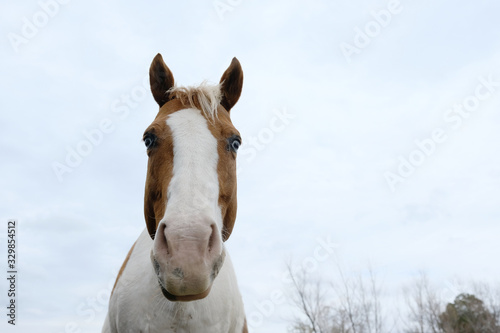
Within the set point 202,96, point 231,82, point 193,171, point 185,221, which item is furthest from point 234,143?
point 185,221

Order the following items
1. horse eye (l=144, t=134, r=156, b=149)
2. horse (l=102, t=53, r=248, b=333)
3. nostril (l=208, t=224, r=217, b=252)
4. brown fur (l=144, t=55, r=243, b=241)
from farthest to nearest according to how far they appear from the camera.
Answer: horse eye (l=144, t=134, r=156, b=149) < brown fur (l=144, t=55, r=243, b=241) < nostril (l=208, t=224, r=217, b=252) < horse (l=102, t=53, r=248, b=333)

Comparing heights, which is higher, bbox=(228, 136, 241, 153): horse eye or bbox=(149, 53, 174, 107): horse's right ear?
bbox=(149, 53, 174, 107): horse's right ear

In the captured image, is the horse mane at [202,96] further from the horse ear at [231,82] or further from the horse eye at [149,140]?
the horse eye at [149,140]

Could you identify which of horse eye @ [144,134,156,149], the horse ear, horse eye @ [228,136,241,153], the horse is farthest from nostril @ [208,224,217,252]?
the horse ear

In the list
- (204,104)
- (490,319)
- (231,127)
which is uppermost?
(204,104)

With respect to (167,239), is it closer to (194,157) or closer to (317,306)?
(194,157)

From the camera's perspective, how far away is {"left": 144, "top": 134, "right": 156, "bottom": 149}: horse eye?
3.29m

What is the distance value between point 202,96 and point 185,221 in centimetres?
156

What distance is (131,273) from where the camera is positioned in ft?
12.1

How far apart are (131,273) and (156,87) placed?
1877mm

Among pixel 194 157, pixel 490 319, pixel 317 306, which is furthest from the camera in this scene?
pixel 490 319

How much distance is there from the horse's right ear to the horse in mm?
10

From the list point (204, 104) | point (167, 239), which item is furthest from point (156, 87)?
point (167, 239)

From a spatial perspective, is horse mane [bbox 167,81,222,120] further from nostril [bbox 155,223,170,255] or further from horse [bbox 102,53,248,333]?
nostril [bbox 155,223,170,255]
